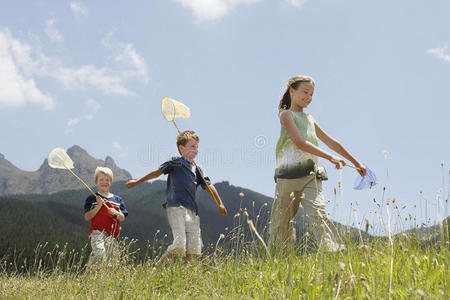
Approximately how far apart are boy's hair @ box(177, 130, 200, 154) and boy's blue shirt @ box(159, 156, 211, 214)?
0.22 meters

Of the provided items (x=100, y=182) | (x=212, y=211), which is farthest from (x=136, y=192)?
(x=100, y=182)

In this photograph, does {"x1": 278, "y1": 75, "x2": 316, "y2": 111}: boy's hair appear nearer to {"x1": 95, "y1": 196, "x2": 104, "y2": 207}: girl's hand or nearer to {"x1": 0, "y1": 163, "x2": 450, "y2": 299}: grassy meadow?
{"x1": 0, "y1": 163, "x2": 450, "y2": 299}: grassy meadow

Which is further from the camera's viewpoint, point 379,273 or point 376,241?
point 376,241

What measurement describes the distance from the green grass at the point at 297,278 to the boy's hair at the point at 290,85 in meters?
1.67

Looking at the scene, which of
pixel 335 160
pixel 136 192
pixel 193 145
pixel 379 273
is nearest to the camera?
pixel 379 273

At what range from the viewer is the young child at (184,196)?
4.95m

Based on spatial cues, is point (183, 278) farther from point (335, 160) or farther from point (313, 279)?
point (335, 160)

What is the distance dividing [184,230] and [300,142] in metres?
1.89

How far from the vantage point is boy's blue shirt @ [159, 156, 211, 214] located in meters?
5.16

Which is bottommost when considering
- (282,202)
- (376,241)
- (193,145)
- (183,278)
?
(183,278)

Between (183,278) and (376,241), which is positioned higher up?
(376,241)

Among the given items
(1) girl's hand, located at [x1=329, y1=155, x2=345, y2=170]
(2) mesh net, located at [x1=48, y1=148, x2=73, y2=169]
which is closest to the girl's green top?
(1) girl's hand, located at [x1=329, y1=155, x2=345, y2=170]

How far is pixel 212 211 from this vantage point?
156 metres

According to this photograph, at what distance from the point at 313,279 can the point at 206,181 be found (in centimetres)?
278
